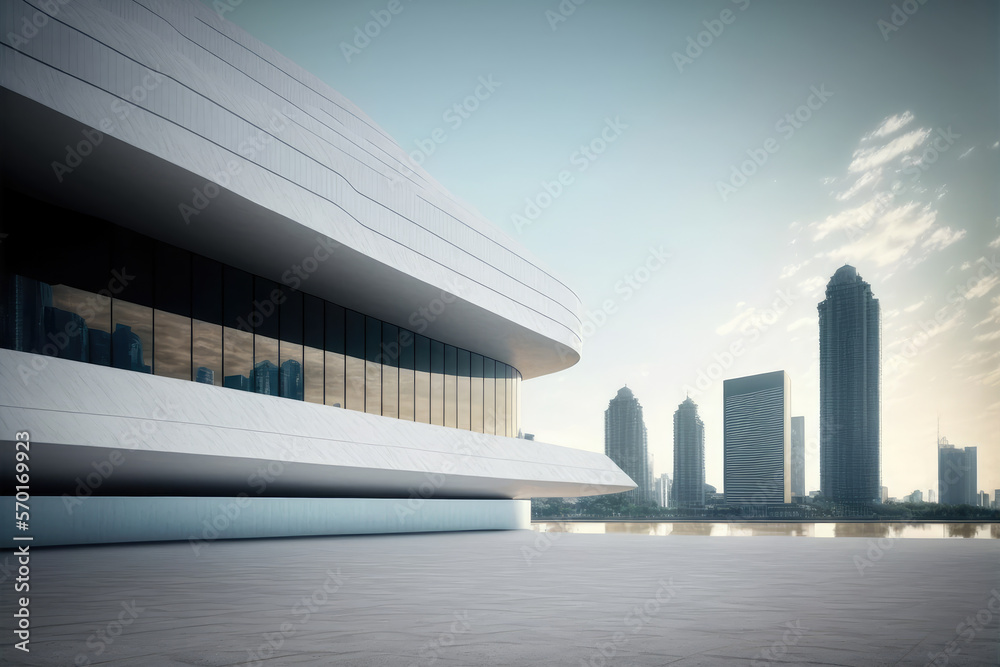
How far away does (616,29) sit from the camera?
19984mm

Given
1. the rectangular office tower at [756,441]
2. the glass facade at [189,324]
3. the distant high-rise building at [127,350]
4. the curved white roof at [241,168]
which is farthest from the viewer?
the rectangular office tower at [756,441]

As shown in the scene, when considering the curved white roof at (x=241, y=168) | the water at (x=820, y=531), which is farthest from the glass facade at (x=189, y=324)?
the water at (x=820, y=531)

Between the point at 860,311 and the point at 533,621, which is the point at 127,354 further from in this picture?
the point at 860,311

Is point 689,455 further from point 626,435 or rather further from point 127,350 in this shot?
point 127,350

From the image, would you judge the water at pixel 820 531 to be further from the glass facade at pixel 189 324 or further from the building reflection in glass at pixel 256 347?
the glass facade at pixel 189 324

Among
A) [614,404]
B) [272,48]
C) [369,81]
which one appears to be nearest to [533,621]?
[369,81]

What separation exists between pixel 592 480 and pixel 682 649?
33373mm

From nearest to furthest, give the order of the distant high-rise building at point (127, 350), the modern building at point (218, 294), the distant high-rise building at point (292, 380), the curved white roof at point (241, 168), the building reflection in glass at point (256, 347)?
the curved white roof at point (241, 168), the modern building at point (218, 294), the building reflection in glass at point (256, 347), the distant high-rise building at point (127, 350), the distant high-rise building at point (292, 380)

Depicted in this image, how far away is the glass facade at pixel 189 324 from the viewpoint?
18.0 meters

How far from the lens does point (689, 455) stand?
182 m

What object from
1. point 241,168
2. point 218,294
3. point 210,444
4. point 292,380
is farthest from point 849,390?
point 241,168

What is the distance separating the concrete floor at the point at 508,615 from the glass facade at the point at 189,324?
9.81m

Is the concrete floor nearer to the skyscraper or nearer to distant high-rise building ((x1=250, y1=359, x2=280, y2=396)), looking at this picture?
distant high-rise building ((x1=250, y1=359, x2=280, y2=396))

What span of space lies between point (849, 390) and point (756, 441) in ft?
133
